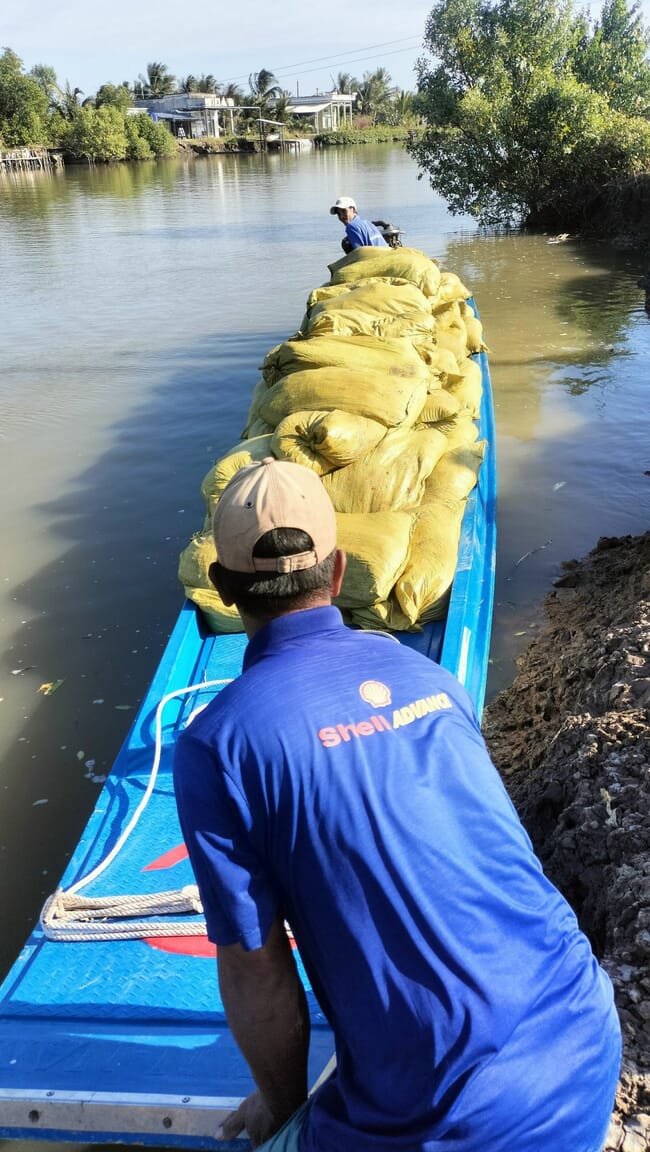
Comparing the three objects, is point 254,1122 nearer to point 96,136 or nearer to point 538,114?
point 538,114

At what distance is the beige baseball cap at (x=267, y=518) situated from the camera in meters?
1.27

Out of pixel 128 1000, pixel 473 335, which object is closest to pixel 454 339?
pixel 473 335

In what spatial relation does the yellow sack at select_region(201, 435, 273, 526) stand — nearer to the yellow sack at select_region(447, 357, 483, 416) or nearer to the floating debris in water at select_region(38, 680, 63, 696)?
the floating debris in water at select_region(38, 680, 63, 696)

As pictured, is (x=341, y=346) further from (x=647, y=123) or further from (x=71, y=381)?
(x=647, y=123)

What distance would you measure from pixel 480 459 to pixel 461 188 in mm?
15953

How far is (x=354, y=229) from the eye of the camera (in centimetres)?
780

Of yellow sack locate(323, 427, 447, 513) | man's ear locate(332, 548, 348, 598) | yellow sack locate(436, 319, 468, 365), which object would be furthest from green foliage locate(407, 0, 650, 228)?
man's ear locate(332, 548, 348, 598)

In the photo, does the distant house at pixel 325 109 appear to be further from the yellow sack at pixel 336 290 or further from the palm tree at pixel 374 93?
the yellow sack at pixel 336 290

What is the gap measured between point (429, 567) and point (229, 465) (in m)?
1.19

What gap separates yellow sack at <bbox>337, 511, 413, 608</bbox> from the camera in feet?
11.5

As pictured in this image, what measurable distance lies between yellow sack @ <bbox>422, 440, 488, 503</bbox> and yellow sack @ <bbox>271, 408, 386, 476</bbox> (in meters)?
0.40

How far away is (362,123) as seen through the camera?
298ft

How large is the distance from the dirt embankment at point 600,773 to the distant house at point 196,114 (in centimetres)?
7382

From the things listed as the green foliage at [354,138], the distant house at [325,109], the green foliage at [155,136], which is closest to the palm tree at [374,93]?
the distant house at [325,109]
